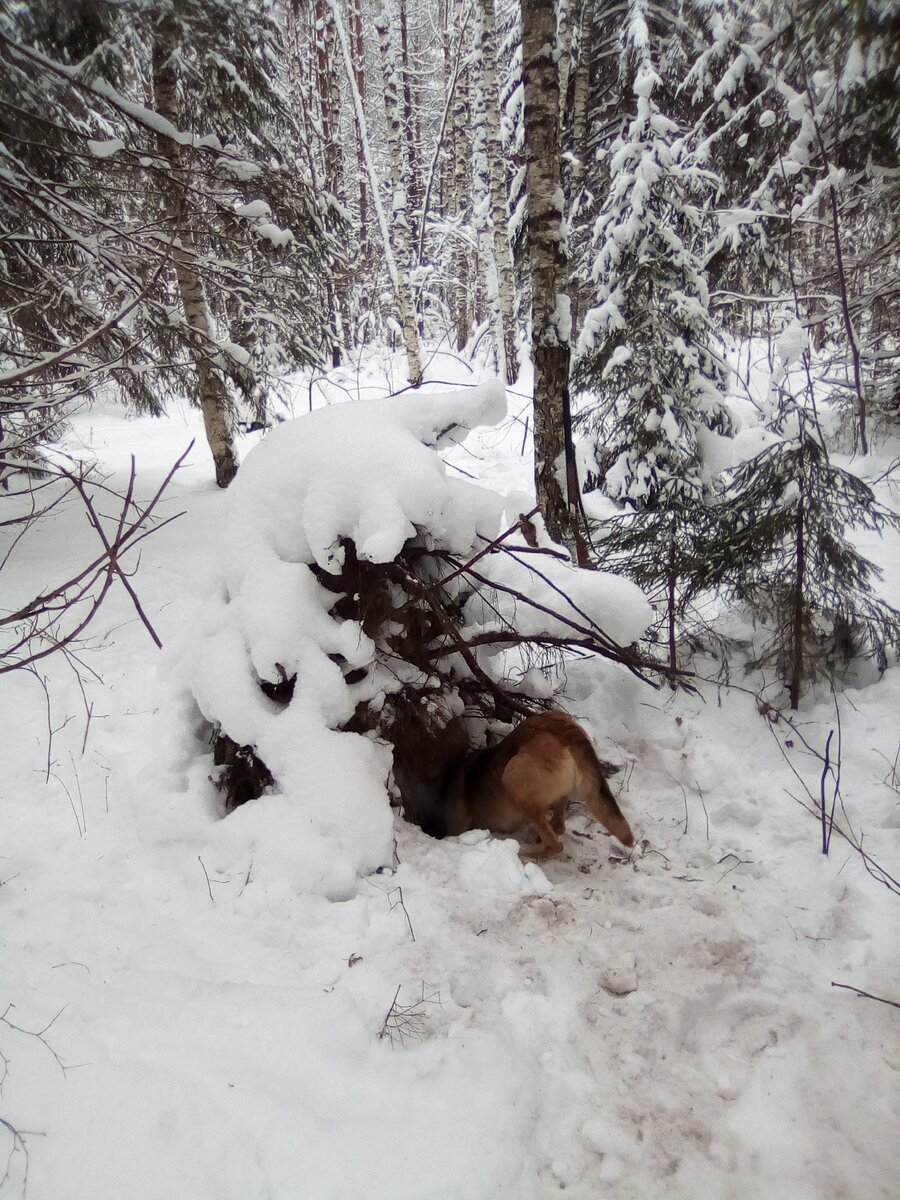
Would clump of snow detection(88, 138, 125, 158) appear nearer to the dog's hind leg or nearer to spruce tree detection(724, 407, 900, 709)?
spruce tree detection(724, 407, 900, 709)

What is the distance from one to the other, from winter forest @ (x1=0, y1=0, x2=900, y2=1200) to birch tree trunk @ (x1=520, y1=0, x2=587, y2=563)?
37mm

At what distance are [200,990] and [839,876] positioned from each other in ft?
9.83

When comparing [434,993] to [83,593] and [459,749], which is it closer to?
[459,749]

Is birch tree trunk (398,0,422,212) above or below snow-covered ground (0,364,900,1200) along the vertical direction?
above

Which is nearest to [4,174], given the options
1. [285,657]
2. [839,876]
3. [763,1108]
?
[285,657]

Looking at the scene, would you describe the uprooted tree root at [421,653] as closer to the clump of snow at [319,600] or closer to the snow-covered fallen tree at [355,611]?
the snow-covered fallen tree at [355,611]

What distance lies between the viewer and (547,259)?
196 inches

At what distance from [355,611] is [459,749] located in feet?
4.59

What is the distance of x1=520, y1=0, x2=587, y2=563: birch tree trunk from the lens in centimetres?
460

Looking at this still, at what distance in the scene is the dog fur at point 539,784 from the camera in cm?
315

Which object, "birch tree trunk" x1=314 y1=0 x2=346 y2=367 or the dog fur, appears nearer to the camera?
the dog fur

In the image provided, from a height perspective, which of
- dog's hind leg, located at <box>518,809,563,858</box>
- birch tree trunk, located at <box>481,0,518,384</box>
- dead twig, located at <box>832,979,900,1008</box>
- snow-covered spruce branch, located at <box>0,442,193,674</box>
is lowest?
dead twig, located at <box>832,979,900,1008</box>

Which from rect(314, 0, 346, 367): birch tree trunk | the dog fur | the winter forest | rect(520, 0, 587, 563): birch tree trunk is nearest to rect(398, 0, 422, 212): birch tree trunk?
rect(314, 0, 346, 367): birch tree trunk

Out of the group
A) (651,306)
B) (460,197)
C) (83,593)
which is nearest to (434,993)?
(83,593)
